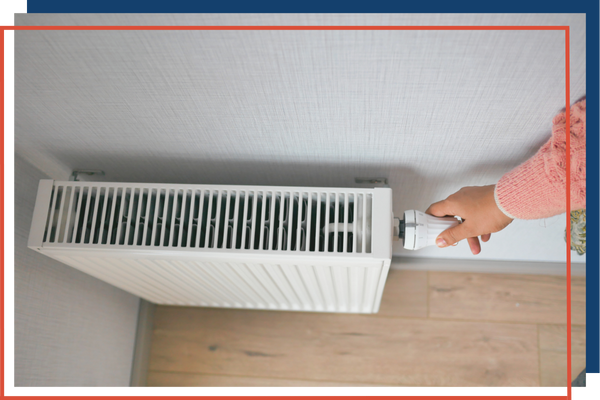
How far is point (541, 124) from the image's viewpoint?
1.78 feet

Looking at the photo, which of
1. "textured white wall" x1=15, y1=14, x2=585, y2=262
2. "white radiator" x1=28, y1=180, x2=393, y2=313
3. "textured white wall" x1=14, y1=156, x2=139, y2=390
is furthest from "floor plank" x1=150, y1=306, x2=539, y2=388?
"textured white wall" x1=15, y1=14, x2=585, y2=262

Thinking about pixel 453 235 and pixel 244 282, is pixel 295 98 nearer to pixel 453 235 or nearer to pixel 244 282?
pixel 453 235

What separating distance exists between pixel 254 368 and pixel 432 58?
992 millimetres

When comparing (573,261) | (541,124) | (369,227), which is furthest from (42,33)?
(573,261)

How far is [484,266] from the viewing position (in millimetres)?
1151

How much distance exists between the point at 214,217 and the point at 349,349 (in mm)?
683

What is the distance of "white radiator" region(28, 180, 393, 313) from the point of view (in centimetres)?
63

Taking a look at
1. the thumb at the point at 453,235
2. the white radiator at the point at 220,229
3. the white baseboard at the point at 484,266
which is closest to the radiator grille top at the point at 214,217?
the white radiator at the point at 220,229

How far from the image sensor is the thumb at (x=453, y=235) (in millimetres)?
629

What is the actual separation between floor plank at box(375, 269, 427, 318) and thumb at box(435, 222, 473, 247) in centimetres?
57

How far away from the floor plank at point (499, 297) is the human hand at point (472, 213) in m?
0.61

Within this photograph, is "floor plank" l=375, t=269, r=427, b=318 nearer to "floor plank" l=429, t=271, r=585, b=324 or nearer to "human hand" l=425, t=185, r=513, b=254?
"floor plank" l=429, t=271, r=585, b=324

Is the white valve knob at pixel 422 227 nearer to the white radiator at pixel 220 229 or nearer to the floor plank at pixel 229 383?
the white radiator at pixel 220 229
